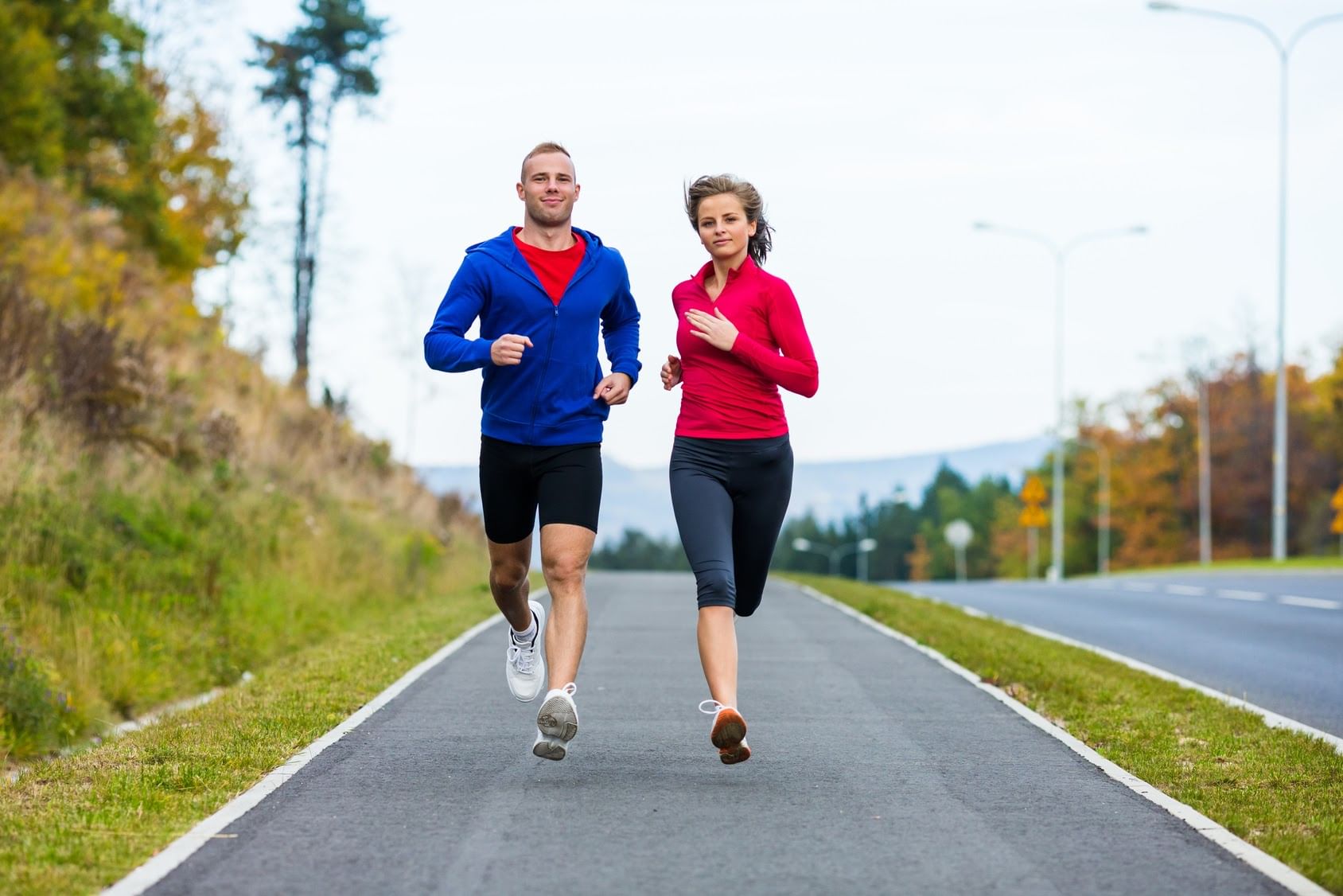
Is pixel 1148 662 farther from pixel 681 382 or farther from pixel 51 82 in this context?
pixel 51 82

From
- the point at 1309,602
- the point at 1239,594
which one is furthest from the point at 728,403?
the point at 1239,594

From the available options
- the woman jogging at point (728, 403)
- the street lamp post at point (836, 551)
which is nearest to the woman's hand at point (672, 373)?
the woman jogging at point (728, 403)

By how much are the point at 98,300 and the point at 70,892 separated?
54.8 feet

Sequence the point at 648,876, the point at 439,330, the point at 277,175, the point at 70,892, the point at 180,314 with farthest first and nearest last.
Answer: the point at 277,175, the point at 180,314, the point at 439,330, the point at 648,876, the point at 70,892

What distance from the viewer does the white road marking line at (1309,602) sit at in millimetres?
19297

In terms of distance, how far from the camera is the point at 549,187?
678 centimetres

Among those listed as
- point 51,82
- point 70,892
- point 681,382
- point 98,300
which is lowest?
point 70,892

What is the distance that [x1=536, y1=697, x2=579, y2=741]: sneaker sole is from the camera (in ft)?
21.1

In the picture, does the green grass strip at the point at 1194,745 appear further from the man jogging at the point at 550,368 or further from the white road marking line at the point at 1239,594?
the white road marking line at the point at 1239,594

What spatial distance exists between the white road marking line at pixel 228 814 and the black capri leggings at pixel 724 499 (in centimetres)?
179

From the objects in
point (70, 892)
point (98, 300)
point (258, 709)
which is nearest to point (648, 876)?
point (70, 892)

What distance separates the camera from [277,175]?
3988 centimetres

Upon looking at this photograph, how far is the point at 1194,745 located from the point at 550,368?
3545mm

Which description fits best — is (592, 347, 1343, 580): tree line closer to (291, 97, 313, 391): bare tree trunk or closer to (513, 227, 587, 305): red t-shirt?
(291, 97, 313, 391): bare tree trunk
